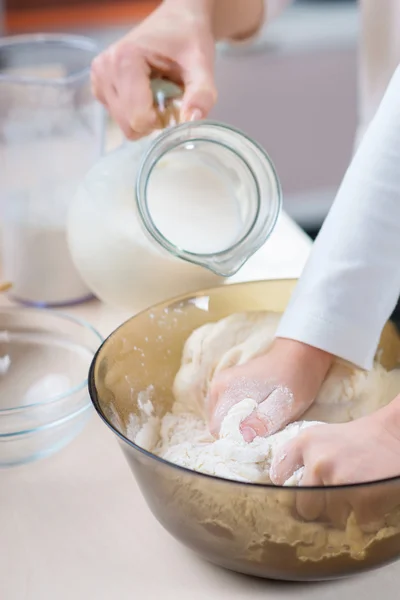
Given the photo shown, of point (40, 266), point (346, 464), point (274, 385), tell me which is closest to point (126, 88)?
point (40, 266)

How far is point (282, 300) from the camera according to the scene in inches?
27.7

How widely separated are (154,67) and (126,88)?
0.18 feet

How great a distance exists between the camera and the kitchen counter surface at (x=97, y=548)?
0.49 meters

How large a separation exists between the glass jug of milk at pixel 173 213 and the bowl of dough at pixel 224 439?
5 centimetres

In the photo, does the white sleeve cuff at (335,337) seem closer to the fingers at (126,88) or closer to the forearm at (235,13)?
the fingers at (126,88)

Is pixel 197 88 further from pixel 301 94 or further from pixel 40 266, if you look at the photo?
pixel 301 94

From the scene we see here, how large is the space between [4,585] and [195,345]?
242 mm

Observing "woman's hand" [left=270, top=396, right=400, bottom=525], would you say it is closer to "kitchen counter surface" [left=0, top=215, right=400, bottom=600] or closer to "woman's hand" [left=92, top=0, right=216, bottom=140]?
"kitchen counter surface" [left=0, top=215, right=400, bottom=600]

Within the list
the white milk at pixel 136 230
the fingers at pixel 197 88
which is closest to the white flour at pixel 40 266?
the white milk at pixel 136 230

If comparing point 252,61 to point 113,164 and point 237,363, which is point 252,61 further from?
point 237,363

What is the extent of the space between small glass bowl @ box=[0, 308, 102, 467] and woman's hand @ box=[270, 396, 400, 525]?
193mm

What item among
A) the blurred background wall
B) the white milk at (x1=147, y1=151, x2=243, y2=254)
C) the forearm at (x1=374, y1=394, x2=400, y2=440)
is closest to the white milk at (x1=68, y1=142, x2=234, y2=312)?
the white milk at (x1=147, y1=151, x2=243, y2=254)

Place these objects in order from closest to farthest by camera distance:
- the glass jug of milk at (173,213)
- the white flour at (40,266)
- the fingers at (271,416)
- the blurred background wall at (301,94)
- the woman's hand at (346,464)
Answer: the woman's hand at (346,464) → the fingers at (271,416) → the glass jug of milk at (173,213) → the white flour at (40,266) → the blurred background wall at (301,94)

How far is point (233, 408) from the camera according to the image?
58cm
